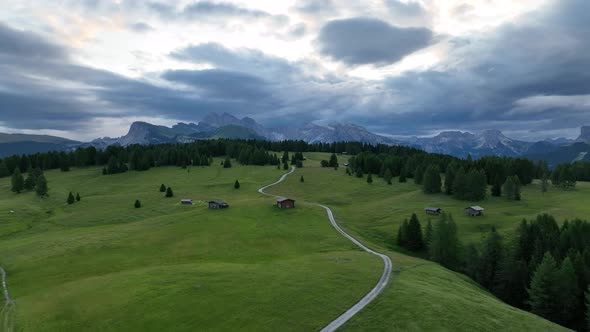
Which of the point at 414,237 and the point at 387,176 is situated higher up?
the point at 387,176

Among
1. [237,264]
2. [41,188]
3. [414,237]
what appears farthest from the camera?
[41,188]

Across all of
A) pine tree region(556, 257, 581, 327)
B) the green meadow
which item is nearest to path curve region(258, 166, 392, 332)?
the green meadow

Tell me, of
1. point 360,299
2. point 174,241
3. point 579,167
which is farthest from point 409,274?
point 579,167

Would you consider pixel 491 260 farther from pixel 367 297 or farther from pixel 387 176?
pixel 387 176

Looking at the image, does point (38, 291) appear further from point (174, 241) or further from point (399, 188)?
point (399, 188)

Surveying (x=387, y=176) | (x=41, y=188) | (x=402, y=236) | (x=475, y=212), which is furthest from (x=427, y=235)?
(x=41, y=188)

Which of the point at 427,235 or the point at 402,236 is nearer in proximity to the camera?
the point at 427,235
